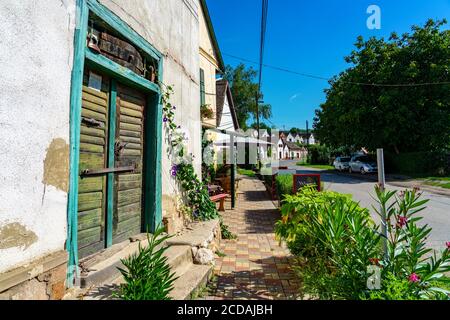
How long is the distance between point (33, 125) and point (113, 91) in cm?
139

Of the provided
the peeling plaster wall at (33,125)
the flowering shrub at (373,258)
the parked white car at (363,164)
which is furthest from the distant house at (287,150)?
the peeling plaster wall at (33,125)

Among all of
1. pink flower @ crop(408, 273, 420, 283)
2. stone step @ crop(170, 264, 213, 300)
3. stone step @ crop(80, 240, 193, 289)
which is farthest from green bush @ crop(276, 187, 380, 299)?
stone step @ crop(80, 240, 193, 289)

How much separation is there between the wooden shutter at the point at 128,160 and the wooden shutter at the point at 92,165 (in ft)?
0.79

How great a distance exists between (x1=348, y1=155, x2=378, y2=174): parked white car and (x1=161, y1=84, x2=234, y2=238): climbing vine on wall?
60.2ft

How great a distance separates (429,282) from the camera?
1.95 meters

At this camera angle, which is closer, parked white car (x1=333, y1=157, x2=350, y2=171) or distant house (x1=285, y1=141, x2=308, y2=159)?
parked white car (x1=333, y1=157, x2=350, y2=171)

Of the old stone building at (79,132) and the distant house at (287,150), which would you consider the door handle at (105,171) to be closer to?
the old stone building at (79,132)

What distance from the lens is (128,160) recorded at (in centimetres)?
353

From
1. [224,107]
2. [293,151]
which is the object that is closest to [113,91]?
[224,107]

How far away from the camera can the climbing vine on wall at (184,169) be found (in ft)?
13.9

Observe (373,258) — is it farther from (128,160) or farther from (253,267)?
(128,160)

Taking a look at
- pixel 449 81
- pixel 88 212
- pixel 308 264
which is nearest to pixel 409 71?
pixel 449 81

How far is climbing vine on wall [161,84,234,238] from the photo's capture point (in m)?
4.25

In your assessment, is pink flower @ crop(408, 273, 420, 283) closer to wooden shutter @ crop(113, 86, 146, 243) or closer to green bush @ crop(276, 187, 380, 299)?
green bush @ crop(276, 187, 380, 299)
